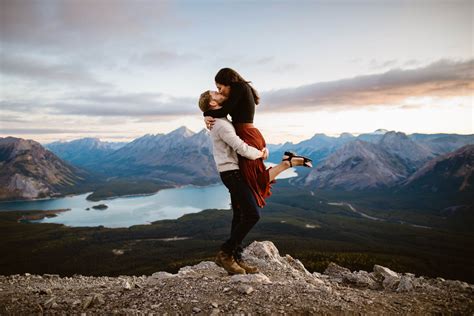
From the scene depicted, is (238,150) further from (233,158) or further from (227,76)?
(227,76)

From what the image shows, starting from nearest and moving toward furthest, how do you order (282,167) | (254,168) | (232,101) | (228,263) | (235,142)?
(235,142)
(232,101)
(254,168)
(282,167)
(228,263)

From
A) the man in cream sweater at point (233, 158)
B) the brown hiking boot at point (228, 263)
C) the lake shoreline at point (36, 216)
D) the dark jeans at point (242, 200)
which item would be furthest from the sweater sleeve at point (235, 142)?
the lake shoreline at point (36, 216)

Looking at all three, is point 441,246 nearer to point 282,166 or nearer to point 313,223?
point 313,223

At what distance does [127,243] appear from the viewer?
120 m

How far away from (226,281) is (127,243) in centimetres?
12341

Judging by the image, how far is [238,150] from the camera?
579cm

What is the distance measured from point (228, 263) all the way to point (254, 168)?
2.40 metres

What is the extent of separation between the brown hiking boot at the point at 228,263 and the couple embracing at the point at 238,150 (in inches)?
31.8

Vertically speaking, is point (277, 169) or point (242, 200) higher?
point (277, 169)

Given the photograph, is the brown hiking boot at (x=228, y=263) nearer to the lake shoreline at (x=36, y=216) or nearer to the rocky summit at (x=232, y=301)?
the rocky summit at (x=232, y=301)

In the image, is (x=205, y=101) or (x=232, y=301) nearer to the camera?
(x=232, y=301)

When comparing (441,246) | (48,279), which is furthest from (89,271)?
(441,246)

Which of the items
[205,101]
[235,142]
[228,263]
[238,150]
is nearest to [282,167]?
[238,150]

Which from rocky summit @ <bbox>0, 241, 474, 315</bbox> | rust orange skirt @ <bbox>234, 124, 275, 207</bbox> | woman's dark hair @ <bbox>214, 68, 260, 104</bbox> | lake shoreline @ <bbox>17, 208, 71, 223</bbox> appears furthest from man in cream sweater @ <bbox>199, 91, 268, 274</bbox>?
lake shoreline @ <bbox>17, 208, 71, 223</bbox>
